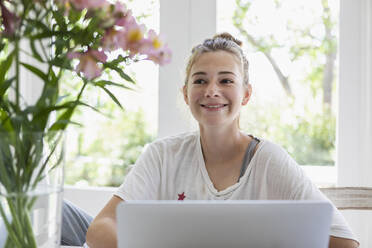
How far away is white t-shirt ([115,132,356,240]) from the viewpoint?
1698 mm

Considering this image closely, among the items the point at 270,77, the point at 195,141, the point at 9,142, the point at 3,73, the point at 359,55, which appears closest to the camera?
the point at 9,142

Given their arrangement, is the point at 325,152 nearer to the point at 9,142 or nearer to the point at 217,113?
the point at 217,113

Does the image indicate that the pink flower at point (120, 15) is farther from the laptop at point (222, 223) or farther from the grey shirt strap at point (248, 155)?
the grey shirt strap at point (248, 155)

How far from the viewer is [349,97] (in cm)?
226

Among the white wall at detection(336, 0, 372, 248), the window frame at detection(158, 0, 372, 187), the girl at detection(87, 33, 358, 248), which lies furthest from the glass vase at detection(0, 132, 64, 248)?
the white wall at detection(336, 0, 372, 248)

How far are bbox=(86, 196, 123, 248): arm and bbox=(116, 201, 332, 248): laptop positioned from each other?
24.9 inches

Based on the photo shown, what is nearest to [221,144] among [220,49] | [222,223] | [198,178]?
[198,178]

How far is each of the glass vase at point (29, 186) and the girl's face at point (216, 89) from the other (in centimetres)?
100

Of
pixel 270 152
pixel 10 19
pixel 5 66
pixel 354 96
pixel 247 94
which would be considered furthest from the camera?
pixel 354 96

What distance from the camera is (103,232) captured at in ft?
5.01

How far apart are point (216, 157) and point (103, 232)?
556 mm

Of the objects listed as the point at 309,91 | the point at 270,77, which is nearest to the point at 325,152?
the point at 309,91

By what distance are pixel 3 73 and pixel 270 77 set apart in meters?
1.82

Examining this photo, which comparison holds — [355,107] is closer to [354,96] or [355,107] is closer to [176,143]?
[354,96]
